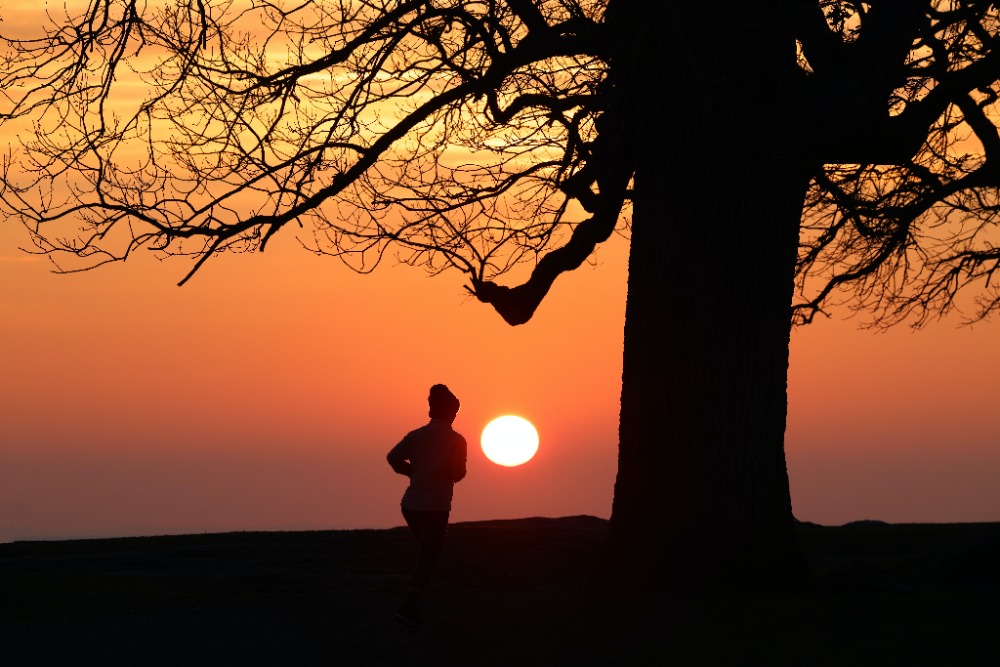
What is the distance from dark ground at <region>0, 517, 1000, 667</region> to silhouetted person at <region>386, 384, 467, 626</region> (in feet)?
2.29

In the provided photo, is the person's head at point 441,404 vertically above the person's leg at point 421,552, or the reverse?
the person's head at point 441,404

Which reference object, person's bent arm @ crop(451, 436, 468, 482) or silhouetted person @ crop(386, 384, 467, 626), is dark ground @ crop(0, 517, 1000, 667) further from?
person's bent arm @ crop(451, 436, 468, 482)

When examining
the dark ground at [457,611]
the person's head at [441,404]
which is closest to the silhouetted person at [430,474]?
the person's head at [441,404]

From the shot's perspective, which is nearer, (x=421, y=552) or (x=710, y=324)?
(x=421, y=552)

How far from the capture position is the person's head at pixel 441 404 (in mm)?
11227

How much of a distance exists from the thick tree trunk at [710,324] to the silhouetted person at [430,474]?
174cm

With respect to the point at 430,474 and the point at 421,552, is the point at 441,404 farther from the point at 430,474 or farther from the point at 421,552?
the point at 421,552

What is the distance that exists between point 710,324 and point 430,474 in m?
2.94

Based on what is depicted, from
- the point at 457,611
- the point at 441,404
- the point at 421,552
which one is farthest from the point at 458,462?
the point at 457,611

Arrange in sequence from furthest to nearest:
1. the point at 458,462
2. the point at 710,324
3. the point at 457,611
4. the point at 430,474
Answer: the point at 457,611 → the point at 710,324 → the point at 458,462 → the point at 430,474

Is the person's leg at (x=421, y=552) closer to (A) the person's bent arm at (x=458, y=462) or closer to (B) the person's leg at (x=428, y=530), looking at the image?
(B) the person's leg at (x=428, y=530)

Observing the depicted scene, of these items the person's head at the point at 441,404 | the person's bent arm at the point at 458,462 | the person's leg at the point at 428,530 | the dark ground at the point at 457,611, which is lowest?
the dark ground at the point at 457,611

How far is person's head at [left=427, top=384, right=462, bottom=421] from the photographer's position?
1123 cm

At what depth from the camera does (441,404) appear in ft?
36.8
